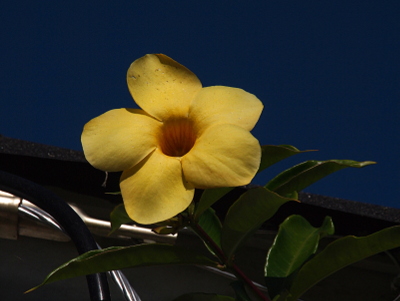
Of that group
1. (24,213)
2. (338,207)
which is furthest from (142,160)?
(338,207)

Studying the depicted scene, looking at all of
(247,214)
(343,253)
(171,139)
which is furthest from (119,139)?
(343,253)

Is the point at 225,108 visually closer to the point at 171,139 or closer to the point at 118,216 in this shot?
the point at 171,139

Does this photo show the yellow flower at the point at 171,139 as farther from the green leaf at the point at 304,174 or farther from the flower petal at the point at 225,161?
the green leaf at the point at 304,174

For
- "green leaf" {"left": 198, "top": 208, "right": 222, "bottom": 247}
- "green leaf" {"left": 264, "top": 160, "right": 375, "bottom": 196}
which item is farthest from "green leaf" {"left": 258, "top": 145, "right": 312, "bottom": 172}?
"green leaf" {"left": 198, "top": 208, "right": 222, "bottom": 247}

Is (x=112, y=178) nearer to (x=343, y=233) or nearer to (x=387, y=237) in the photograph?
(x=343, y=233)

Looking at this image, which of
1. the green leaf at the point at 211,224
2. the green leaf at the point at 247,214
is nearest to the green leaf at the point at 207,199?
the green leaf at the point at 247,214
